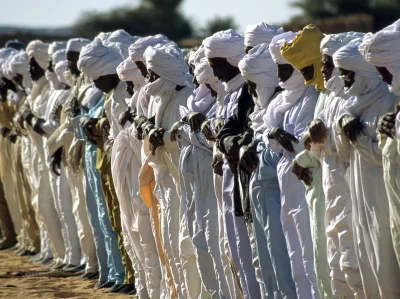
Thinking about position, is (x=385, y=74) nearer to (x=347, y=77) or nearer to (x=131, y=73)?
(x=347, y=77)

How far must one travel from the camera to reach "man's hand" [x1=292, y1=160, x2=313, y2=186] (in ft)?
29.8

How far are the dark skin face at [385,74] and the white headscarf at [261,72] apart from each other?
1.58m

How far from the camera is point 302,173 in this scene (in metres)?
9.09

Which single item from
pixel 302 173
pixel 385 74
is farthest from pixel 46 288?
pixel 385 74

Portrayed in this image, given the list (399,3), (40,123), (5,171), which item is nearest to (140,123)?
(40,123)

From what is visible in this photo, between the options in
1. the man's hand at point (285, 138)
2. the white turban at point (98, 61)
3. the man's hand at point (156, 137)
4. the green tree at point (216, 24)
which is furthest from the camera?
the green tree at point (216, 24)

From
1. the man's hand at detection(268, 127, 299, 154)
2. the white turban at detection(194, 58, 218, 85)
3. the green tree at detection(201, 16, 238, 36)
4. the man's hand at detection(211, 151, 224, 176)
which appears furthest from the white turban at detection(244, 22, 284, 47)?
the green tree at detection(201, 16, 238, 36)

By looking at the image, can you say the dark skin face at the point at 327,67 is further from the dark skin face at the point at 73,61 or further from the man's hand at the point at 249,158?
the dark skin face at the point at 73,61

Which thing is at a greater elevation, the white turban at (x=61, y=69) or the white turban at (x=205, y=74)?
the white turban at (x=61, y=69)

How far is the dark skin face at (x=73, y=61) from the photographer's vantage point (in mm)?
14883

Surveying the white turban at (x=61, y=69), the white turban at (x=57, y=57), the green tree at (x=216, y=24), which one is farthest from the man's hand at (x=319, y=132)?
the green tree at (x=216, y=24)

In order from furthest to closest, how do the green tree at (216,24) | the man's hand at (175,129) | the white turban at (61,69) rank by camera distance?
the green tree at (216,24) < the white turban at (61,69) < the man's hand at (175,129)

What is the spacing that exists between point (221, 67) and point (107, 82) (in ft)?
9.52

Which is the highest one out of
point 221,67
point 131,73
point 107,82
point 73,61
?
point 73,61
